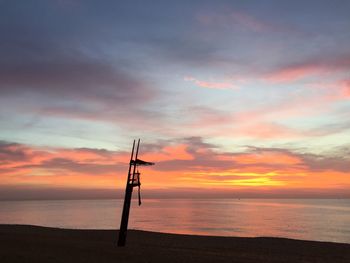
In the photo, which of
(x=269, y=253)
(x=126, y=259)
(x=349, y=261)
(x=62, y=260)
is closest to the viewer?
(x=62, y=260)

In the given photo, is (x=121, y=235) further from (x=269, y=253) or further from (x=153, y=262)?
(x=269, y=253)

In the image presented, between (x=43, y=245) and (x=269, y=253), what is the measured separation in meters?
19.4

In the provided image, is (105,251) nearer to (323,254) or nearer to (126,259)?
(126,259)

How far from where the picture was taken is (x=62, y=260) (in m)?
19.8

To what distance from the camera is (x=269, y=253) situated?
33781 mm

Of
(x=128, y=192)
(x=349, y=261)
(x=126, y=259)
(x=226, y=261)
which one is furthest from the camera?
(x=349, y=261)

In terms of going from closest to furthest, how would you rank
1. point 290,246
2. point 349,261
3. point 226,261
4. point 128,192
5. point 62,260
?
point 62,260, point 226,261, point 128,192, point 349,261, point 290,246

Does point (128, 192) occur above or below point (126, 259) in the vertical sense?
above

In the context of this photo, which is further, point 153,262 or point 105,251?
point 105,251

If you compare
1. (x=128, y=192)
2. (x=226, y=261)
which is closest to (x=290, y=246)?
(x=226, y=261)

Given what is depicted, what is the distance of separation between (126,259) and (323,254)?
2133 cm

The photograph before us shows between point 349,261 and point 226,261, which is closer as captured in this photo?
point 226,261

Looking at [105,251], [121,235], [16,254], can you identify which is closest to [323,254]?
[121,235]

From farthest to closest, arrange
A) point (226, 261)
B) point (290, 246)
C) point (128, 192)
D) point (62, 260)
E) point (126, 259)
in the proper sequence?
point (290, 246)
point (128, 192)
point (226, 261)
point (126, 259)
point (62, 260)
